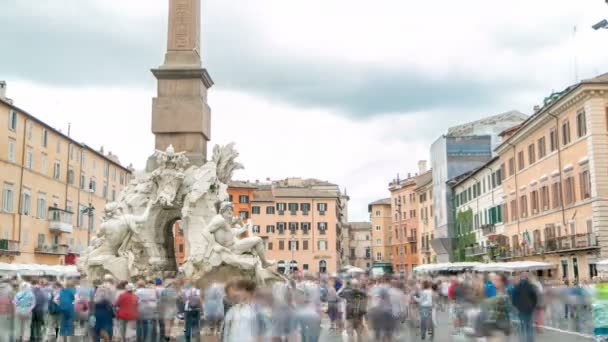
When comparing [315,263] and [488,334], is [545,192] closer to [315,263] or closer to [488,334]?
[488,334]

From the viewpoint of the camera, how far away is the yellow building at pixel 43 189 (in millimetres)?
37531

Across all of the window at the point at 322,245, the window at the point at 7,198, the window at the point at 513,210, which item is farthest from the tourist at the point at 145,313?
the window at the point at 322,245

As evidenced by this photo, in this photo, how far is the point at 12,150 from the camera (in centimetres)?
3803

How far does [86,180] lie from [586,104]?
3246 centimetres

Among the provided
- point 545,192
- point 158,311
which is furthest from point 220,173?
point 545,192

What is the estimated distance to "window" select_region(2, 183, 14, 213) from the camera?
37.4 meters

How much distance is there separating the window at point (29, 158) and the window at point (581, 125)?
2823cm

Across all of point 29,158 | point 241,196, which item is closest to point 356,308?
point 29,158

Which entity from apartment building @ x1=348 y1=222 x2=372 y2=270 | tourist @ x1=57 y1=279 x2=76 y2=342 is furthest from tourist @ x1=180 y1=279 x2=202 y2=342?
apartment building @ x1=348 y1=222 x2=372 y2=270

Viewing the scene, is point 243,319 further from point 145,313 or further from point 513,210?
point 513,210

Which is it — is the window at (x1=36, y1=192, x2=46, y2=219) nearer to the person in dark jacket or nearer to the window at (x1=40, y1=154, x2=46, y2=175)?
the window at (x1=40, y1=154, x2=46, y2=175)

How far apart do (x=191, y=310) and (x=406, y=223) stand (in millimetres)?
70611

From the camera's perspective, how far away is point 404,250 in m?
83.2

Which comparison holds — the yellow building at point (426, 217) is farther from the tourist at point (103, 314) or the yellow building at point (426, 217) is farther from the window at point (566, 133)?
the tourist at point (103, 314)
